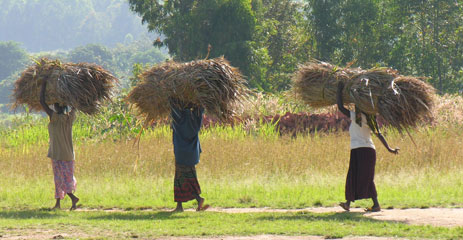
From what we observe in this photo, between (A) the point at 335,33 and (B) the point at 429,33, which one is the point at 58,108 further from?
(A) the point at 335,33

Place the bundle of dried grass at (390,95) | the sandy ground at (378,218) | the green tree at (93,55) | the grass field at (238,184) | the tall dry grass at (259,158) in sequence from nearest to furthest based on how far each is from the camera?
1. the sandy ground at (378,218)
2. the grass field at (238,184)
3. the bundle of dried grass at (390,95)
4. the tall dry grass at (259,158)
5. the green tree at (93,55)

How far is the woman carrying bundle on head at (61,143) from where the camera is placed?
986cm

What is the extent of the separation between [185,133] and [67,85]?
1868 mm

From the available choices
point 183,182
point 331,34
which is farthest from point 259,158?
point 331,34

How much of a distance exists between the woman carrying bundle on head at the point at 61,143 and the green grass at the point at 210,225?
1.95 ft

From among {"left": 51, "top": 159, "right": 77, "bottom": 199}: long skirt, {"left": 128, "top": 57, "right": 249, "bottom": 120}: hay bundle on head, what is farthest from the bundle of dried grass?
{"left": 51, "top": 159, "right": 77, "bottom": 199}: long skirt

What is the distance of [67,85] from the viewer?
32.0ft

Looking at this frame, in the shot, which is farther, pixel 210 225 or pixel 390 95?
pixel 390 95

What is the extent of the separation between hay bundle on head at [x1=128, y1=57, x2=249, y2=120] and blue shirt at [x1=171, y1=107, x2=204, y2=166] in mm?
144

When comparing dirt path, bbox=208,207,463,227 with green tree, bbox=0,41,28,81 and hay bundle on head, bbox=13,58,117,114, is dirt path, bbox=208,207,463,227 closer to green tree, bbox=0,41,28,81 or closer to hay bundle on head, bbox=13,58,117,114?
hay bundle on head, bbox=13,58,117,114

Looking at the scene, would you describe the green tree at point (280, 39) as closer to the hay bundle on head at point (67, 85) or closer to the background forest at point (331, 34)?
the background forest at point (331, 34)

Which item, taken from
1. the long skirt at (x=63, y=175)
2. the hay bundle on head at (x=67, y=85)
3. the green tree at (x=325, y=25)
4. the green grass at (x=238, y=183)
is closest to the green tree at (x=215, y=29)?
the green tree at (x=325, y=25)

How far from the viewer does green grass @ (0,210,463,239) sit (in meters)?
7.42

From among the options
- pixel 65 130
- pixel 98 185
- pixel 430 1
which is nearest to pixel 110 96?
pixel 65 130
